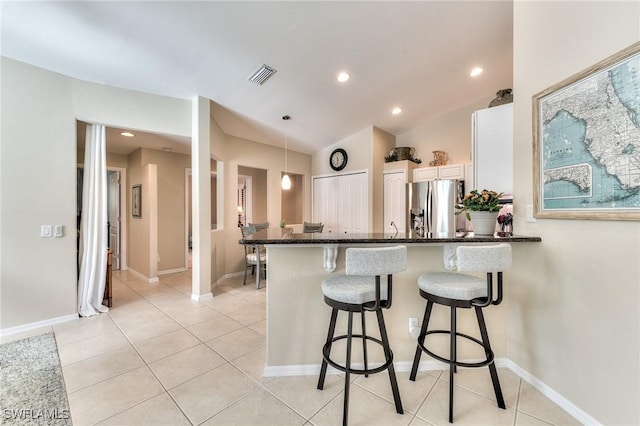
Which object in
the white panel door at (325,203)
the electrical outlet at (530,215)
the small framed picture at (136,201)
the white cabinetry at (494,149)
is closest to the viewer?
the electrical outlet at (530,215)

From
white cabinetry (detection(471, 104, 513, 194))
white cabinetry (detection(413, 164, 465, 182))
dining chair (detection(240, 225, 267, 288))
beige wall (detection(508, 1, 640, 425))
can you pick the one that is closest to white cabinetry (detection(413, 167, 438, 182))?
white cabinetry (detection(413, 164, 465, 182))

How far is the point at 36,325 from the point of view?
8.59 feet

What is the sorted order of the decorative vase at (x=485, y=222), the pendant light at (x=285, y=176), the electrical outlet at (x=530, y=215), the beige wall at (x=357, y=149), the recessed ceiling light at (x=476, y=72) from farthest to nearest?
the beige wall at (x=357, y=149), the pendant light at (x=285, y=176), the recessed ceiling light at (x=476, y=72), the decorative vase at (x=485, y=222), the electrical outlet at (x=530, y=215)

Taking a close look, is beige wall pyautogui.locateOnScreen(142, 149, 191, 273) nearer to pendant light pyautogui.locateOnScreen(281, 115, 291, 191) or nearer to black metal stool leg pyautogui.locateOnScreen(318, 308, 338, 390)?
pendant light pyautogui.locateOnScreen(281, 115, 291, 191)

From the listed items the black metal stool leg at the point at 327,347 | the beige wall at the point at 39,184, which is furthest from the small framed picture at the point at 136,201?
the black metal stool leg at the point at 327,347

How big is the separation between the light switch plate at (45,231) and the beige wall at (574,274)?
4.46 m

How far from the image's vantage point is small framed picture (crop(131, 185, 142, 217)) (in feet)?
15.2

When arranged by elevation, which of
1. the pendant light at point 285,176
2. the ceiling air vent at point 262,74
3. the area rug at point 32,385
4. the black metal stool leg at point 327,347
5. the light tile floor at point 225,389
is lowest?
the light tile floor at point 225,389

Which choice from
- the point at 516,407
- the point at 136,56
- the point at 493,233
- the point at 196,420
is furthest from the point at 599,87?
the point at 136,56

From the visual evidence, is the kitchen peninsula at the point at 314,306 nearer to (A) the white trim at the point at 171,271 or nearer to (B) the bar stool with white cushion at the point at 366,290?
(B) the bar stool with white cushion at the point at 366,290

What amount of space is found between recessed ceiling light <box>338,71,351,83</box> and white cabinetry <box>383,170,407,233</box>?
6.88 feet

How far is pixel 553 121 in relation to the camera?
1.67 metres

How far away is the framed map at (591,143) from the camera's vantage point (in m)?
1.29

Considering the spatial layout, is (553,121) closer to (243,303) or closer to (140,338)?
(243,303)
